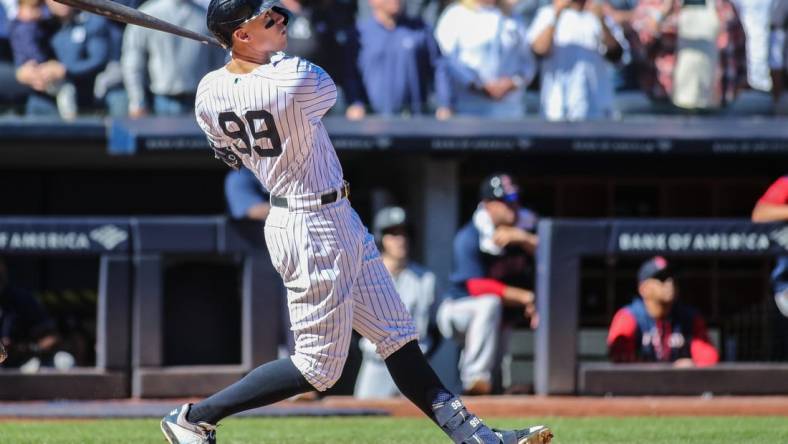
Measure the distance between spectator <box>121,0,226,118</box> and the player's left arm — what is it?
3413 mm

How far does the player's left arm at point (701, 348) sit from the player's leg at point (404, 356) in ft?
11.1

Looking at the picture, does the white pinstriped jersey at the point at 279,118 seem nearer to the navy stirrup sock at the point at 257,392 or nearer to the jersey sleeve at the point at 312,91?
the jersey sleeve at the point at 312,91

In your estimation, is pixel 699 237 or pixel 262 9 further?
pixel 699 237

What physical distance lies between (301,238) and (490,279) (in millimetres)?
3741

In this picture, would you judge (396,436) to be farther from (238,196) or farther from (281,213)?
(238,196)

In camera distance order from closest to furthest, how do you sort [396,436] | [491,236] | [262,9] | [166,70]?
[262,9] → [396,436] → [491,236] → [166,70]

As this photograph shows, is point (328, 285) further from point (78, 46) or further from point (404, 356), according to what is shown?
point (78, 46)

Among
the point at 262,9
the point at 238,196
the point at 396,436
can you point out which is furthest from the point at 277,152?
the point at 238,196

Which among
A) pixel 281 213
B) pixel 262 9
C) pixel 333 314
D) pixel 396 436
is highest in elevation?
pixel 262 9

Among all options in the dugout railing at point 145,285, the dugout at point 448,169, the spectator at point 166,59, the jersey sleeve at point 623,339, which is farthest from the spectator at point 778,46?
the dugout railing at point 145,285

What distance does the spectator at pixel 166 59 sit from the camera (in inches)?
335

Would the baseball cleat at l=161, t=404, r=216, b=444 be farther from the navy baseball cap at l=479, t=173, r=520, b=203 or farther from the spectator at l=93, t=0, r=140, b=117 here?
the spectator at l=93, t=0, r=140, b=117

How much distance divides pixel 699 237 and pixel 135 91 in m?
3.60

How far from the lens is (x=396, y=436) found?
557 centimetres
